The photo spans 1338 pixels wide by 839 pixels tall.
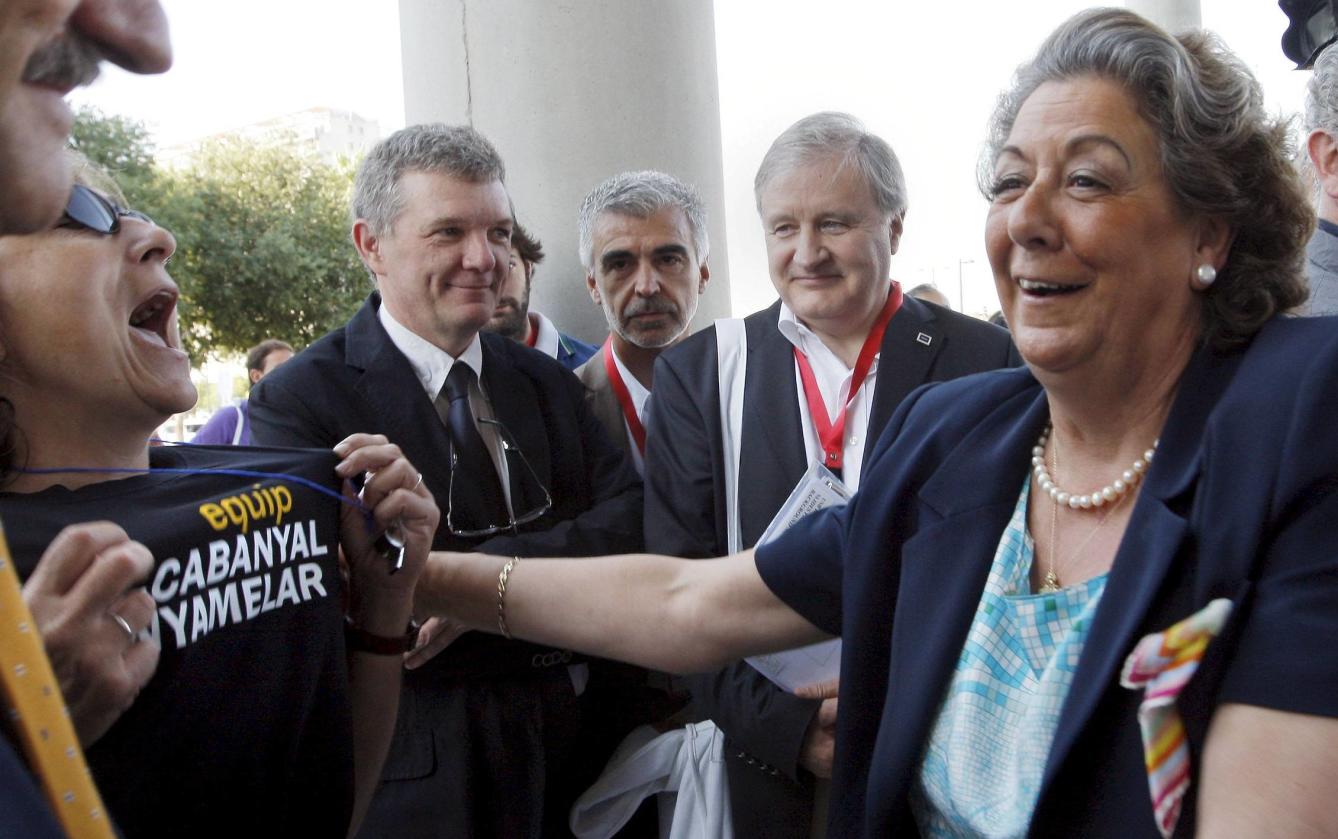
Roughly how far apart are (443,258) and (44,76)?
1998 mm

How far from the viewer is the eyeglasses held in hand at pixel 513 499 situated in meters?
2.79

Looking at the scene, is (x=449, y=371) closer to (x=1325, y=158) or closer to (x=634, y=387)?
(x=634, y=387)

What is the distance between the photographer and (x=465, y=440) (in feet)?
9.49

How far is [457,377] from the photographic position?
9.95ft

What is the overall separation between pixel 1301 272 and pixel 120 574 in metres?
1.76

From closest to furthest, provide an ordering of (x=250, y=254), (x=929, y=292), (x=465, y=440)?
(x=465, y=440), (x=929, y=292), (x=250, y=254)

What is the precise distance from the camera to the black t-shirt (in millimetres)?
1566

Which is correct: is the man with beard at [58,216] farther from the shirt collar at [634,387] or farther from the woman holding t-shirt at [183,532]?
the shirt collar at [634,387]

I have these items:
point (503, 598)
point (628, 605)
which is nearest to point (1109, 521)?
point (628, 605)

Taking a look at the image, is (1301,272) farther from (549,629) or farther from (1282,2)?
(1282,2)

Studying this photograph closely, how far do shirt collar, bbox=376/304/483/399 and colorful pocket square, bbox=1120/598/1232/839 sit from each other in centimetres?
194

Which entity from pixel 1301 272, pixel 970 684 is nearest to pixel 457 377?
pixel 970 684

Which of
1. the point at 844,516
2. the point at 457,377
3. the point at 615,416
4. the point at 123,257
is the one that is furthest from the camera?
the point at 615,416

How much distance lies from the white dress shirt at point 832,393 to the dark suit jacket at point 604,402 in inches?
26.2
